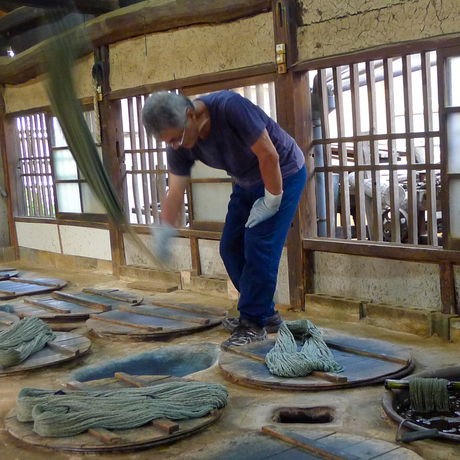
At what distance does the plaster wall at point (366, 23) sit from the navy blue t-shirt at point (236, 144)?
101 centimetres

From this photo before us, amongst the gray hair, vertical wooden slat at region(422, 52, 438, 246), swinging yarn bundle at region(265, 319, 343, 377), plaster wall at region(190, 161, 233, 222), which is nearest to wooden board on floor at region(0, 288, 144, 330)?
plaster wall at region(190, 161, 233, 222)

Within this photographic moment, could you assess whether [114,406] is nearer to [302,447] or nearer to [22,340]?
[302,447]

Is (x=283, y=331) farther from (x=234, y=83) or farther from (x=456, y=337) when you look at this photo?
(x=234, y=83)

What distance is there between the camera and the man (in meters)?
3.86

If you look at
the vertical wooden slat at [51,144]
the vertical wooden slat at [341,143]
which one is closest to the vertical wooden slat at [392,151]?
the vertical wooden slat at [341,143]

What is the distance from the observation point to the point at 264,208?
425 centimetres

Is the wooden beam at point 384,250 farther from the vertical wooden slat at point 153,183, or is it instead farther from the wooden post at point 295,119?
the vertical wooden slat at point 153,183

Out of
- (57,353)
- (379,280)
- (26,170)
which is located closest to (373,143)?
(379,280)

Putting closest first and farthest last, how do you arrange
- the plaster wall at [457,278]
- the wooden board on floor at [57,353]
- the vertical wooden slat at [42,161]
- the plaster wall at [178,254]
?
the wooden board on floor at [57,353], the plaster wall at [457,278], the plaster wall at [178,254], the vertical wooden slat at [42,161]

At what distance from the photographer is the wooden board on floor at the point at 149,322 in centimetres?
484

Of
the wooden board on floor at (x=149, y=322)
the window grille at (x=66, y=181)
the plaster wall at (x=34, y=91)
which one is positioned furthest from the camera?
the window grille at (x=66, y=181)

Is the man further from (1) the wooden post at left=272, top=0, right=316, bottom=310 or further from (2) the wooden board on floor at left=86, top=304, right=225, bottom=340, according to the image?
(1) the wooden post at left=272, top=0, right=316, bottom=310

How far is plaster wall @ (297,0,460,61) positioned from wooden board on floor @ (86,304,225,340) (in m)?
2.24

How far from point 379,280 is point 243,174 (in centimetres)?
144
